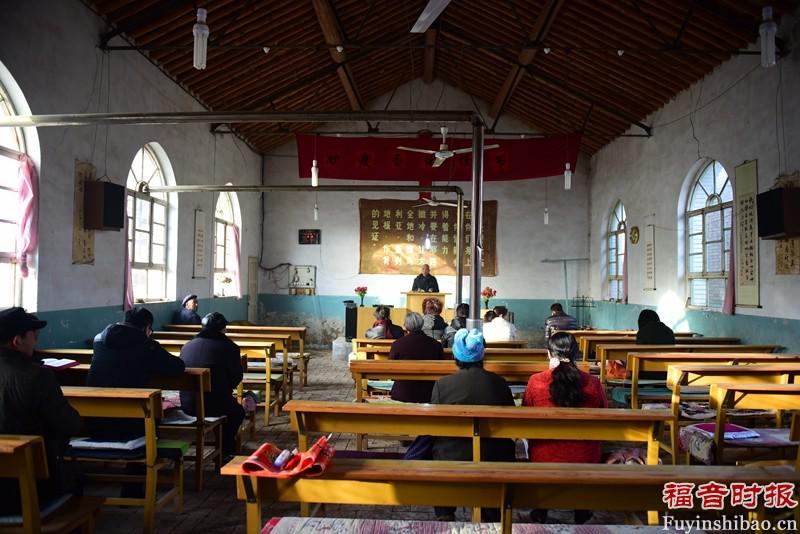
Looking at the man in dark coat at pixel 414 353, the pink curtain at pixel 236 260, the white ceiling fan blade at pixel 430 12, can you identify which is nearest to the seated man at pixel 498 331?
the man in dark coat at pixel 414 353

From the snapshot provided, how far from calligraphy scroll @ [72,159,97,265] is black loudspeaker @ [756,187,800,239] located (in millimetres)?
6988

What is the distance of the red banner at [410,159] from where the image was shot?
30.3ft

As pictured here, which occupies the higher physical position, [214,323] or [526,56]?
[526,56]

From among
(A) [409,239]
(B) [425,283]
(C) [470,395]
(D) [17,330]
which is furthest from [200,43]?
(A) [409,239]

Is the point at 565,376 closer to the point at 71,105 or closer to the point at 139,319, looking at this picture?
the point at 139,319

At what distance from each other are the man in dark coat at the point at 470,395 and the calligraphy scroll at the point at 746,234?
5018mm

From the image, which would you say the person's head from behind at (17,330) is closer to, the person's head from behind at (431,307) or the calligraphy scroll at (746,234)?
the person's head from behind at (431,307)

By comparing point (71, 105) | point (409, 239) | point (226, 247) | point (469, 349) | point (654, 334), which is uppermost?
point (71, 105)

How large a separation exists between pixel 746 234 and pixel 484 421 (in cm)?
555

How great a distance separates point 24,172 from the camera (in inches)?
208

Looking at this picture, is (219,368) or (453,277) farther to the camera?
(453,277)

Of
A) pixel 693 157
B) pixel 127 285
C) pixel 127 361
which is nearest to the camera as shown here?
pixel 127 361

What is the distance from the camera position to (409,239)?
12.7 metres

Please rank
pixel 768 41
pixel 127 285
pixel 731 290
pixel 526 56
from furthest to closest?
pixel 526 56 → pixel 127 285 → pixel 731 290 → pixel 768 41
